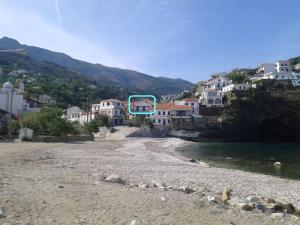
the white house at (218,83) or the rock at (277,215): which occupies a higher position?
the white house at (218,83)

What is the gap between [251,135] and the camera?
363 feet

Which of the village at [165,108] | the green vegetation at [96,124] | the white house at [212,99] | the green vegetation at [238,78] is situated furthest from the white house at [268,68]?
the green vegetation at [96,124]

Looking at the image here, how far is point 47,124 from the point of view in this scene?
61312 millimetres

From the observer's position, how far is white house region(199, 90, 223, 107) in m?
121

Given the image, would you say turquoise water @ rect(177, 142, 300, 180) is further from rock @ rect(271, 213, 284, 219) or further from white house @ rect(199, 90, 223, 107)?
white house @ rect(199, 90, 223, 107)

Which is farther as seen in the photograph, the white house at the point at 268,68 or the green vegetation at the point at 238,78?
the white house at the point at 268,68

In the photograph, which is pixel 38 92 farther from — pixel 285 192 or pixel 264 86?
pixel 285 192

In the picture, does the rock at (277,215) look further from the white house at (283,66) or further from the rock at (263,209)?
the white house at (283,66)

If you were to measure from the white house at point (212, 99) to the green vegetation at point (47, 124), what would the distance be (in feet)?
219

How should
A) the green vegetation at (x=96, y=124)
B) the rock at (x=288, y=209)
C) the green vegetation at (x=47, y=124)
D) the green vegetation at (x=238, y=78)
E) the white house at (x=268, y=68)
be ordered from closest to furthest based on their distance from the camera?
the rock at (x=288, y=209) < the green vegetation at (x=47, y=124) < the green vegetation at (x=96, y=124) < the green vegetation at (x=238, y=78) < the white house at (x=268, y=68)

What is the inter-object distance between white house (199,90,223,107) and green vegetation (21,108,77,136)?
66.9 metres

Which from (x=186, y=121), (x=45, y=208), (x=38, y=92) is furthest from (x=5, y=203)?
(x=38, y=92)

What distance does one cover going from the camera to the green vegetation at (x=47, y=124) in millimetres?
59438

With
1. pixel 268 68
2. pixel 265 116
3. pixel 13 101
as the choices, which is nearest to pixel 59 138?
pixel 13 101
